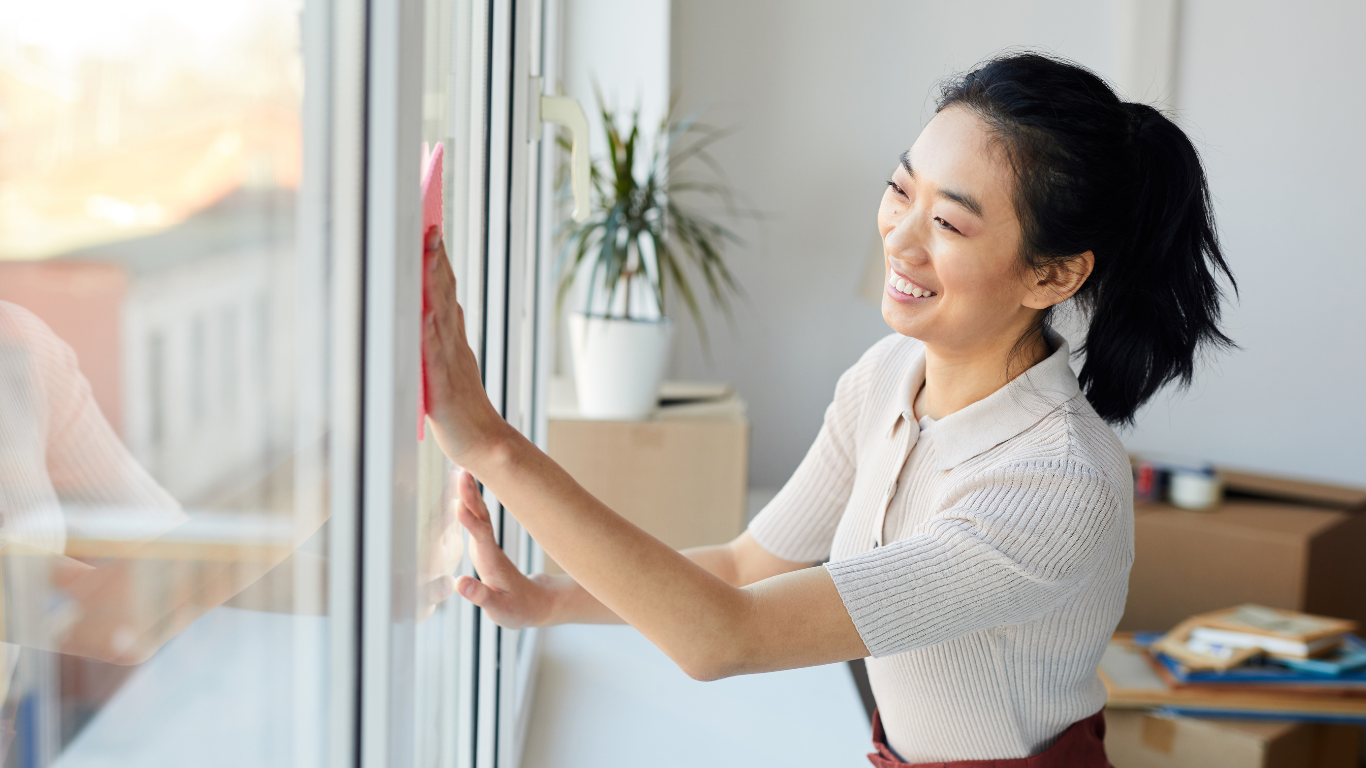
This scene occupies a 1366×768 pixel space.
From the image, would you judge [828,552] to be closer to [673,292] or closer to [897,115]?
[673,292]

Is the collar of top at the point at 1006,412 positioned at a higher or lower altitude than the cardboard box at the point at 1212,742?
higher

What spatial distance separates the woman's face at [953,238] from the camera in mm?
881

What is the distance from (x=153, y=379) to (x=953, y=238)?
27.8 inches

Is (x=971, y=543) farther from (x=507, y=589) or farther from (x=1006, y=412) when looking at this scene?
(x=507, y=589)

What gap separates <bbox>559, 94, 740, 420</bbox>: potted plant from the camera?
1.99m

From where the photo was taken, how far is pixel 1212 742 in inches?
67.7

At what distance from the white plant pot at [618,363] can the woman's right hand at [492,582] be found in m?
1.04

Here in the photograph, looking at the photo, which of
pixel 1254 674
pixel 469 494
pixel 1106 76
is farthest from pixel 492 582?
pixel 1106 76

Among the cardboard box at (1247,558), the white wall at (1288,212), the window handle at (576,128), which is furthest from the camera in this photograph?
the white wall at (1288,212)

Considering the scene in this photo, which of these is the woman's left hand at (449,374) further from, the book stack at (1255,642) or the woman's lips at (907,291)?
the book stack at (1255,642)

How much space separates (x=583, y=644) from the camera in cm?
162

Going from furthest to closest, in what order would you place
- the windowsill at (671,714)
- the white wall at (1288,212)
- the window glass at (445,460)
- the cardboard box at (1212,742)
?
the white wall at (1288,212) → the cardboard box at (1212,742) → the windowsill at (671,714) → the window glass at (445,460)

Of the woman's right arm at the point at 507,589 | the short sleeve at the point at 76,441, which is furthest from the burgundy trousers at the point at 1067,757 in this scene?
the short sleeve at the point at 76,441

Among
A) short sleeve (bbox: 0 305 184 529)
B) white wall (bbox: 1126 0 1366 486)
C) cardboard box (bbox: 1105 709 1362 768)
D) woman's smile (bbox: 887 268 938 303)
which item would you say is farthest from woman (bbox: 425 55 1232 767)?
white wall (bbox: 1126 0 1366 486)
